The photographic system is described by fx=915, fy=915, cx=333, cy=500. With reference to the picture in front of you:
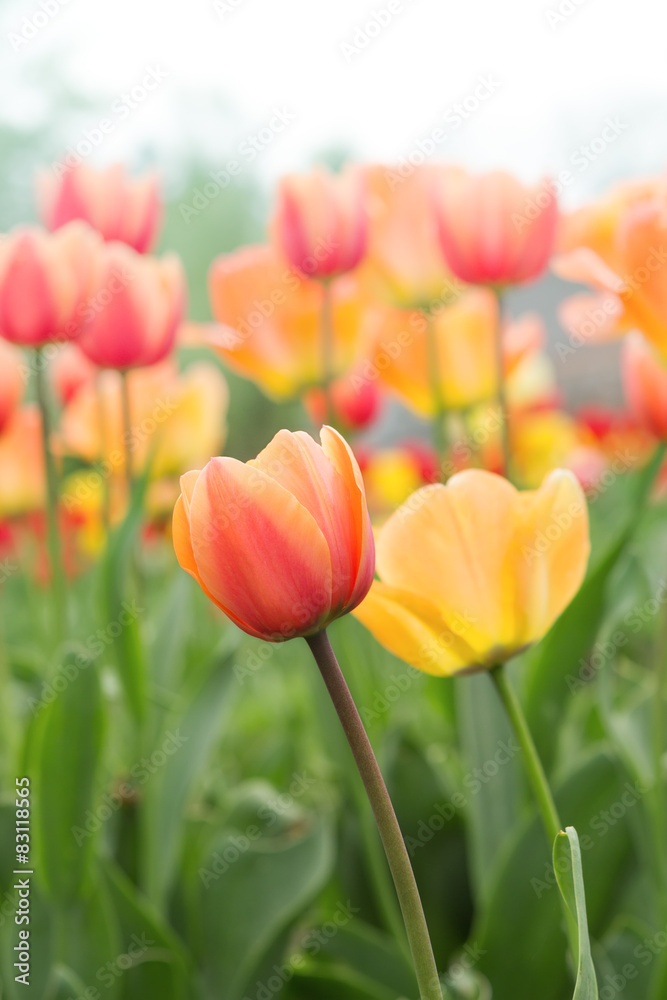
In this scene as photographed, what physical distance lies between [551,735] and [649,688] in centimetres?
8

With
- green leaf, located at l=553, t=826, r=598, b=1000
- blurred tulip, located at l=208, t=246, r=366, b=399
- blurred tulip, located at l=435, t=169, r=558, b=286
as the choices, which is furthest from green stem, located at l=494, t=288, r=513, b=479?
green leaf, located at l=553, t=826, r=598, b=1000

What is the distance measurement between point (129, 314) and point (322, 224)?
12 centimetres

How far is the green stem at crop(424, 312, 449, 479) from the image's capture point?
57 centimetres

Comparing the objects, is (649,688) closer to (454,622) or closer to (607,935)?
(607,935)

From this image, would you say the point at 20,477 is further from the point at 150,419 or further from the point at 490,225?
the point at 490,225

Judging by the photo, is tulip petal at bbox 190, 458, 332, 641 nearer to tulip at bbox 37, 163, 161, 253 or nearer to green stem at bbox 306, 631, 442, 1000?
green stem at bbox 306, 631, 442, 1000

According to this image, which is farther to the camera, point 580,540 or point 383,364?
point 383,364

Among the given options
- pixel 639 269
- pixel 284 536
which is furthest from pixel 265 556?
pixel 639 269

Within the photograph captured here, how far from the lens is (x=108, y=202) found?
21.9 inches

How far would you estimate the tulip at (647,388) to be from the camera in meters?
0.49

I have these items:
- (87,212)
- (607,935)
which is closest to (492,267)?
(87,212)

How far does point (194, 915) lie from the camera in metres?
0.50

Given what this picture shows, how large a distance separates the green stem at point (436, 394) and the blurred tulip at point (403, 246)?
2cm

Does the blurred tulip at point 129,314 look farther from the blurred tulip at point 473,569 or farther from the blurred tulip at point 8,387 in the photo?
the blurred tulip at point 473,569
